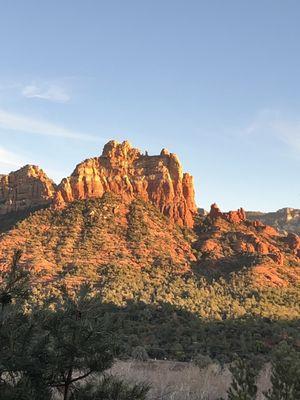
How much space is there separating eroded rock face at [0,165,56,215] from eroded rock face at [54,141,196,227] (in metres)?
5.32

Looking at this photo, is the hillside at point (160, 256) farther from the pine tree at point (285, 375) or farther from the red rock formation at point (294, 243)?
the pine tree at point (285, 375)

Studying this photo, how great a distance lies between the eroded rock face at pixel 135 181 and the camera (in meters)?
71.8

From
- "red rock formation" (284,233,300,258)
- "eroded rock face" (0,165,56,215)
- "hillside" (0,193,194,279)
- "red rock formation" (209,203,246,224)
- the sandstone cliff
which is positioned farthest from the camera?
the sandstone cliff

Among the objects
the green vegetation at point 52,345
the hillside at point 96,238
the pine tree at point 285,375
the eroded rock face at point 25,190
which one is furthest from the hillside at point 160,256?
the pine tree at point 285,375

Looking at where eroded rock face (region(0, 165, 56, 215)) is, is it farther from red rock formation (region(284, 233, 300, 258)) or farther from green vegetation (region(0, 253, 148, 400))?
green vegetation (region(0, 253, 148, 400))

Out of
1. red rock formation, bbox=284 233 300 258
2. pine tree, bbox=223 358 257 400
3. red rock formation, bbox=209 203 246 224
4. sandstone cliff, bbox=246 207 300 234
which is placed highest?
sandstone cliff, bbox=246 207 300 234

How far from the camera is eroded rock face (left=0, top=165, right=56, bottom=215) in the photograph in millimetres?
74875

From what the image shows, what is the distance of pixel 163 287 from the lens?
5212cm

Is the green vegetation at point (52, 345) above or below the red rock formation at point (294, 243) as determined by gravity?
below

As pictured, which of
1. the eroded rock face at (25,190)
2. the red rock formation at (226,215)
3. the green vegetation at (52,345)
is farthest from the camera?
the red rock formation at (226,215)

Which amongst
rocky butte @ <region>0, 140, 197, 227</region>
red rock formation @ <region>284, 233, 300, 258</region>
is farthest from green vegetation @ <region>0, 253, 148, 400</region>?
red rock formation @ <region>284, 233, 300, 258</region>

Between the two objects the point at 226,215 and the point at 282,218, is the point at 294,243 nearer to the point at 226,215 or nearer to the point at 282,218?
the point at 226,215

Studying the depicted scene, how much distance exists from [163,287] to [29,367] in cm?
4886

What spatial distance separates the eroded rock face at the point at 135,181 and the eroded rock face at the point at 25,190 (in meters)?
5.32
